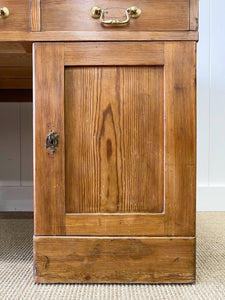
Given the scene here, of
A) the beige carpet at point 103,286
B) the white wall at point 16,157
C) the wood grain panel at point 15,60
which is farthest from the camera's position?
the white wall at point 16,157

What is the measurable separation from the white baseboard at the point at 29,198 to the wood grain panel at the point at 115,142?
0.86 metres

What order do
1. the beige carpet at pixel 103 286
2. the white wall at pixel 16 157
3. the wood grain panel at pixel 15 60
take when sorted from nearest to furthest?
the beige carpet at pixel 103 286
the wood grain panel at pixel 15 60
the white wall at pixel 16 157

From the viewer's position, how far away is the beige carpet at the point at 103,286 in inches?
27.4

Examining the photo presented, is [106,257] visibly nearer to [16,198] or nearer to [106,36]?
[106,36]

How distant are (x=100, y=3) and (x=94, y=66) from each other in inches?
5.9

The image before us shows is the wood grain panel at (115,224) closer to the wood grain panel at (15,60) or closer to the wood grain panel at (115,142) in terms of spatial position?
the wood grain panel at (115,142)

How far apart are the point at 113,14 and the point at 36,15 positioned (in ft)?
0.61

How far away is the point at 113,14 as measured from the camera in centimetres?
73

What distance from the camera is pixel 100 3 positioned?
73cm

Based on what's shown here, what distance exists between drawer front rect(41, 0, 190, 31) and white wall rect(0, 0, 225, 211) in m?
0.86

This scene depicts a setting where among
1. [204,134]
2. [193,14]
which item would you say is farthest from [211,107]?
[193,14]

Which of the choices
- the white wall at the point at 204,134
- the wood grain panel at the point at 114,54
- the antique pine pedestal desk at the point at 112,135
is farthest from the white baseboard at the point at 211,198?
the wood grain panel at the point at 114,54

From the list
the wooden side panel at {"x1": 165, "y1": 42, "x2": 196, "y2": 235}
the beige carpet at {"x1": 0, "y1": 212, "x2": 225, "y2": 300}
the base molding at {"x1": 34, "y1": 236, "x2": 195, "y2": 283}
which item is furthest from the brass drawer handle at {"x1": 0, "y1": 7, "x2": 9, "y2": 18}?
the beige carpet at {"x1": 0, "y1": 212, "x2": 225, "y2": 300}

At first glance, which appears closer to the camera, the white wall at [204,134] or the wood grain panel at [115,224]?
the wood grain panel at [115,224]
